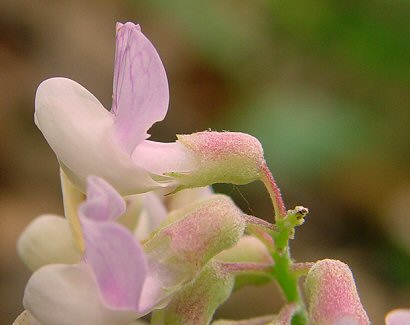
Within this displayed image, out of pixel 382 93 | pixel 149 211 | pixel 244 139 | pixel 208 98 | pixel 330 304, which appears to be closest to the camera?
pixel 330 304

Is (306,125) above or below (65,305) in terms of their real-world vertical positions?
below

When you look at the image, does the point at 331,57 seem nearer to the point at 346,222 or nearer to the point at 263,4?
the point at 263,4

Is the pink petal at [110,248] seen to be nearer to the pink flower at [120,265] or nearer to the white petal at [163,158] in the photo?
the pink flower at [120,265]

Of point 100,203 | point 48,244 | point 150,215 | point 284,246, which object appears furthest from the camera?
point 150,215

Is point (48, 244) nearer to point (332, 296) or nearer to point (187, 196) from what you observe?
point (187, 196)

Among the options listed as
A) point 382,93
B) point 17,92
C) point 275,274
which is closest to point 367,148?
point 382,93

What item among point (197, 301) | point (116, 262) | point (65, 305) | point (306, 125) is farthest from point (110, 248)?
point (306, 125)
